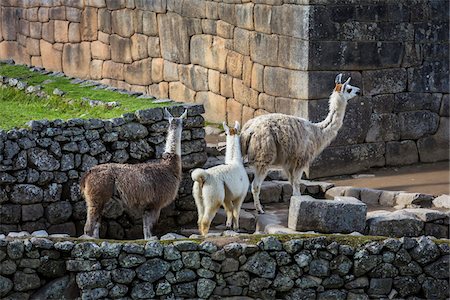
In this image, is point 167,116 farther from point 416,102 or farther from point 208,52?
point 208,52

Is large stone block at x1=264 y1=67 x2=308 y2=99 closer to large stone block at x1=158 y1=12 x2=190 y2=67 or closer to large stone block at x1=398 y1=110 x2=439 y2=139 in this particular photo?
large stone block at x1=398 y1=110 x2=439 y2=139

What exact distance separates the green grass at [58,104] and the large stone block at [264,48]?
109 inches

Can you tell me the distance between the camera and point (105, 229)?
1445cm

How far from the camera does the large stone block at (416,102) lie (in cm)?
1847

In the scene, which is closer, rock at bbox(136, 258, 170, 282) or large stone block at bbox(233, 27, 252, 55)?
rock at bbox(136, 258, 170, 282)

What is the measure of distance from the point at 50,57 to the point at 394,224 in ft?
41.9

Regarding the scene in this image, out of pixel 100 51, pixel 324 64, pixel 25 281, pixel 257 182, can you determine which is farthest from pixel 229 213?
pixel 100 51

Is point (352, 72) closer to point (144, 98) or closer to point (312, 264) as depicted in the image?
point (144, 98)

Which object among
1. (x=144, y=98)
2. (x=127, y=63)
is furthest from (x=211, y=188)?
(x=127, y=63)

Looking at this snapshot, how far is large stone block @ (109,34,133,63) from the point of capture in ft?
74.3

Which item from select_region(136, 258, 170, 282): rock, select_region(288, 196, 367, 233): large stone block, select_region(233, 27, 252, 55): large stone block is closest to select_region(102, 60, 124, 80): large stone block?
select_region(233, 27, 252, 55): large stone block

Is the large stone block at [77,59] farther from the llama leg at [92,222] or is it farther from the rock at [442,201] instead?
the llama leg at [92,222]

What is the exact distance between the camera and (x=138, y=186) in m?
13.5

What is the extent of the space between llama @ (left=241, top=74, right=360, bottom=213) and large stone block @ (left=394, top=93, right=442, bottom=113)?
3.00 meters
